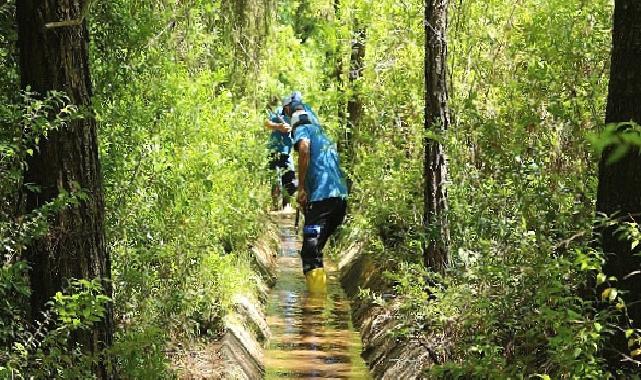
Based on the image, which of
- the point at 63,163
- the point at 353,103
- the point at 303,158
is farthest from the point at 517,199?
the point at 353,103

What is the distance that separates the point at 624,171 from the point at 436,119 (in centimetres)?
377

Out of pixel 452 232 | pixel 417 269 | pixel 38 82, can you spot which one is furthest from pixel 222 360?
pixel 38 82

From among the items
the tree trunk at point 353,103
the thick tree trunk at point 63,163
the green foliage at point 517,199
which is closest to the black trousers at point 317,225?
the green foliage at point 517,199

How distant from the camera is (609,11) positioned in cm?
702

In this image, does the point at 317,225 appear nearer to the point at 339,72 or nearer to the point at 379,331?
the point at 379,331

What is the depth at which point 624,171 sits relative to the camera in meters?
4.48

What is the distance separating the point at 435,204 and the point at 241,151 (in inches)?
178

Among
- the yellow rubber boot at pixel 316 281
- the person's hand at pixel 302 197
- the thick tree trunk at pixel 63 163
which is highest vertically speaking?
the thick tree trunk at pixel 63 163

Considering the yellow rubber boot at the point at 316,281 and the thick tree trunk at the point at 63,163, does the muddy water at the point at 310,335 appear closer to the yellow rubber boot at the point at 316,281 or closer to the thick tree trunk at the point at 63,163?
the yellow rubber boot at the point at 316,281

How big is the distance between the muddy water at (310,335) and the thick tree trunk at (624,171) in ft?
14.4

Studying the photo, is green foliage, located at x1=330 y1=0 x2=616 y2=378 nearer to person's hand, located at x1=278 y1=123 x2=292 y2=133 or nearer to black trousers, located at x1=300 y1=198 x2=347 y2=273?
black trousers, located at x1=300 y1=198 x2=347 y2=273

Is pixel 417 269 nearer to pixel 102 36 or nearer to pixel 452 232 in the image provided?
pixel 452 232

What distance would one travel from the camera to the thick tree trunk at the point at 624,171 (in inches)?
175

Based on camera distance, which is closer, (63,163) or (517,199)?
(63,163)
